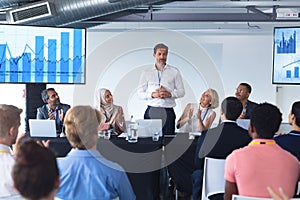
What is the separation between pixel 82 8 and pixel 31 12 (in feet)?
2.58

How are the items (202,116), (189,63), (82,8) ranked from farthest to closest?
(189,63) → (82,8) → (202,116)

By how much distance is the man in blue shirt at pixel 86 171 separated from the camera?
8.71 ft

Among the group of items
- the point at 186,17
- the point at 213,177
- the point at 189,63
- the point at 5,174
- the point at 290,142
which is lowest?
the point at 213,177

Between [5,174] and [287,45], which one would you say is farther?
[287,45]

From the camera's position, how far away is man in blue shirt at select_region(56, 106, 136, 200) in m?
2.65

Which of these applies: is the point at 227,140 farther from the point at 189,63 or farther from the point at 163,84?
the point at 189,63

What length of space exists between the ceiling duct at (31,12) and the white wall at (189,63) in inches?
116

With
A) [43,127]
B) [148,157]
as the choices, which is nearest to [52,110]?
[43,127]

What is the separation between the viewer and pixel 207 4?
8078 mm

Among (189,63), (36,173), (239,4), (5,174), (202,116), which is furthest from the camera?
(189,63)

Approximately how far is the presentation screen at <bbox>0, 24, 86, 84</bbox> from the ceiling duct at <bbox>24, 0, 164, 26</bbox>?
313mm

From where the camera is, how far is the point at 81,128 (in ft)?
9.03

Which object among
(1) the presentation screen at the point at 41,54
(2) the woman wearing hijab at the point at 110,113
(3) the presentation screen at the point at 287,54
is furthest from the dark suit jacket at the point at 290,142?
(3) the presentation screen at the point at 287,54

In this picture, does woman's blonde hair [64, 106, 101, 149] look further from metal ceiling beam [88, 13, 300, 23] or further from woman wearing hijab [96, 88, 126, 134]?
metal ceiling beam [88, 13, 300, 23]
